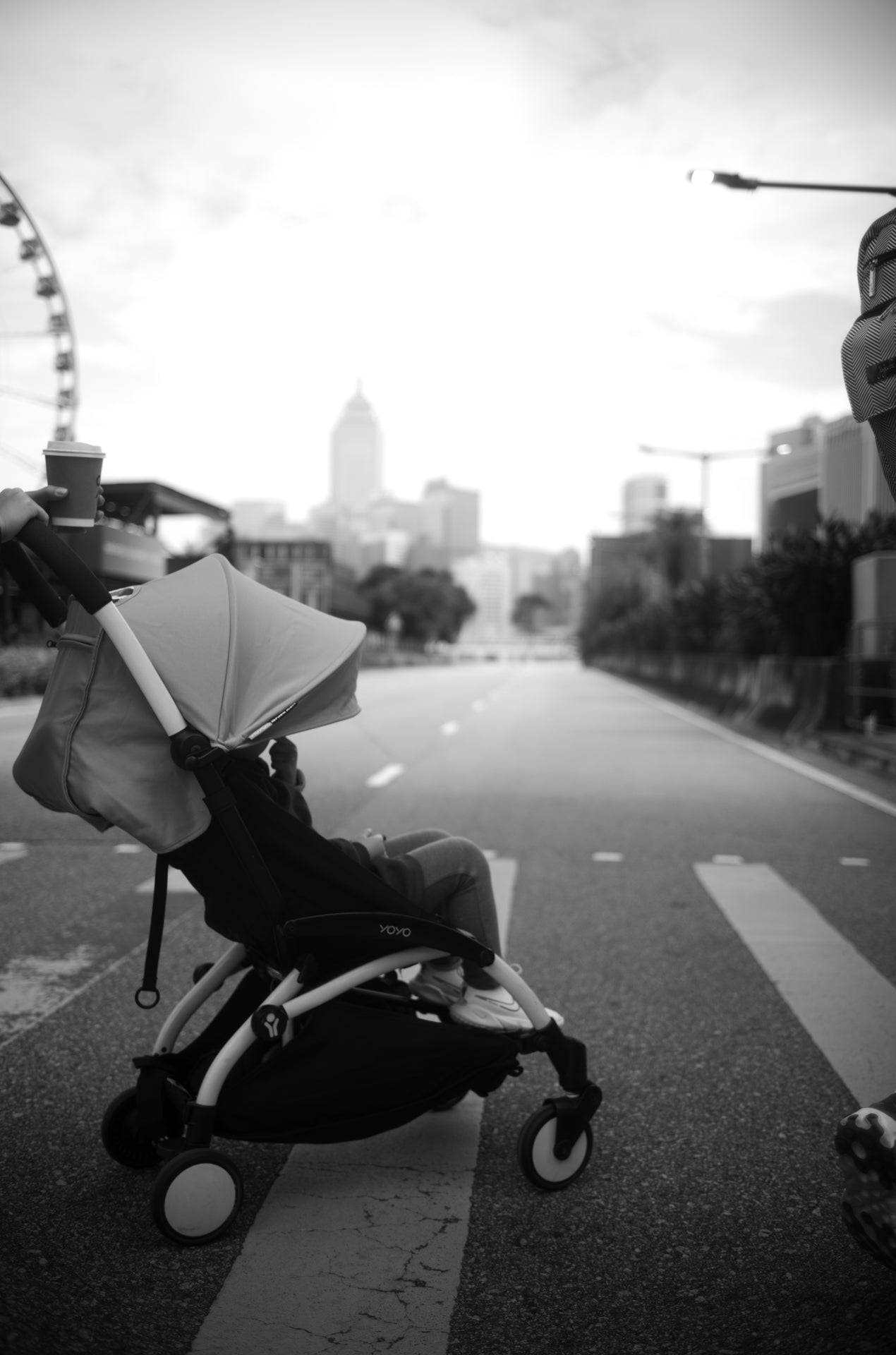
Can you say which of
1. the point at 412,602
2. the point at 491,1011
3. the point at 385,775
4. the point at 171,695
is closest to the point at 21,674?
the point at 385,775

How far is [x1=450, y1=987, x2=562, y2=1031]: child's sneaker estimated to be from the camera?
3.21 metres

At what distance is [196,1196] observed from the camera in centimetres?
279

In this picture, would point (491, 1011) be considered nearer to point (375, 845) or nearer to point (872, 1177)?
point (375, 845)

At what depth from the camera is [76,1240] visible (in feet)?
9.09

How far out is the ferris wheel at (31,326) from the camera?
86.1 feet

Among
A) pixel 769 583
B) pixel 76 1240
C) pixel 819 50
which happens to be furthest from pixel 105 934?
pixel 769 583

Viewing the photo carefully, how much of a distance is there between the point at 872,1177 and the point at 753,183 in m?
14.2

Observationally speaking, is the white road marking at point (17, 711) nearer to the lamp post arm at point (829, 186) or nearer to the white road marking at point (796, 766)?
the white road marking at point (796, 766)

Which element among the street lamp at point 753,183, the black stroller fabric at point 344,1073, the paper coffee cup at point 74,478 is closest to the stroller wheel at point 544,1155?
the black stroller fabric at point 344,1073

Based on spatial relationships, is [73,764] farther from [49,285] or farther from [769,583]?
[49,285]

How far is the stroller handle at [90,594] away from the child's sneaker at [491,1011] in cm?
107

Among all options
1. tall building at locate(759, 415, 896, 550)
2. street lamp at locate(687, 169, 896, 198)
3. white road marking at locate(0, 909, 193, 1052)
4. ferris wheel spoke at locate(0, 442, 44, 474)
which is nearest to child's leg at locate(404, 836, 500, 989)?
white road marking at locate(0, 909, 193, 1052)

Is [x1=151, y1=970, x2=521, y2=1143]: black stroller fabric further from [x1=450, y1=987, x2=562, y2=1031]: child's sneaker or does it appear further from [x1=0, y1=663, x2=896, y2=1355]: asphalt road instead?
[x1=0, y1=663, x2=896, y2=1355]: asphalt road

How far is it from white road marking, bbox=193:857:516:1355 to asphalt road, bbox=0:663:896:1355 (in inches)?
2.1
